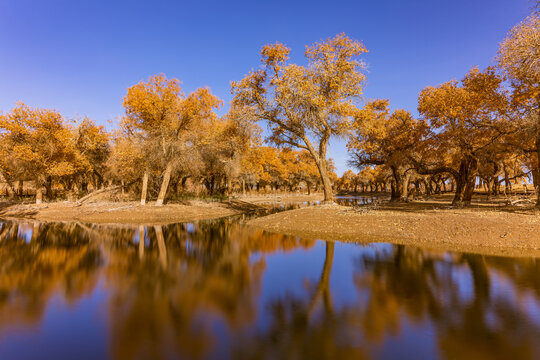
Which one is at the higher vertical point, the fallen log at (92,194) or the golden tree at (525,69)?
the golden tree at (525,69)

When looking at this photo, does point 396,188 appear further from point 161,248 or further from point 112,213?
point 112,213

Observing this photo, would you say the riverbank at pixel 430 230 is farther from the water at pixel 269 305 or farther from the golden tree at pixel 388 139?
the golden tree at pixel 388 139

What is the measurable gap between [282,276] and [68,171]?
3889cm

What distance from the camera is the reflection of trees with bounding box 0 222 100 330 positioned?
7324mm

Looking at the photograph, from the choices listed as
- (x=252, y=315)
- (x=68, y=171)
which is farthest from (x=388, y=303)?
(x=68, y=171)

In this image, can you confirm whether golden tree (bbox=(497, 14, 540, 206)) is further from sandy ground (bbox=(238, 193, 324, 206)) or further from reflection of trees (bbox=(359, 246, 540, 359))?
sandy ground (bbox=(238, 193, 324, 206))

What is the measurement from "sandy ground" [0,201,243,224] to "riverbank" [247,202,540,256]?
12.2 meters

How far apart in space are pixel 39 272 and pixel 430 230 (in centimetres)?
1911

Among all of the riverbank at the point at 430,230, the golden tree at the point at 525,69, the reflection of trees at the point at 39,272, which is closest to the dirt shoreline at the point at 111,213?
the reflection of trees at the point at 39,272

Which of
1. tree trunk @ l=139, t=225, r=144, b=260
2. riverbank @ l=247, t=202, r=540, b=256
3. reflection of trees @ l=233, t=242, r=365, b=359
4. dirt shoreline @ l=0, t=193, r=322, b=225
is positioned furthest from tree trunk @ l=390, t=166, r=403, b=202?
reflection of trees @ l=233, t=242, r=365, b=359

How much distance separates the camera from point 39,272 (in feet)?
34.5

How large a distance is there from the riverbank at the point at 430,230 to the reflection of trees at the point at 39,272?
1206 cm

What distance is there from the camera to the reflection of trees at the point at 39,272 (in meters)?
7.32

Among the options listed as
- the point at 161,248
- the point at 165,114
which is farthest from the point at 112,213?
the point at 161,248
